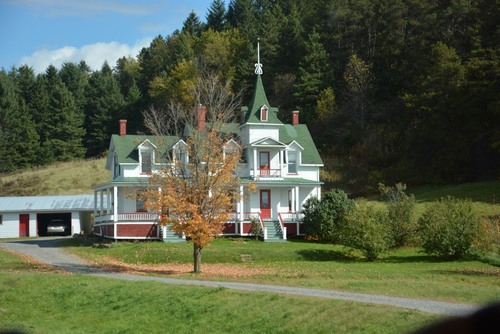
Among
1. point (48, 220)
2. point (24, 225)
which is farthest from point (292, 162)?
point (24, 225)

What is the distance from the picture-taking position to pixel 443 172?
207 ft

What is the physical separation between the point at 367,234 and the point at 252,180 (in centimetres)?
1403

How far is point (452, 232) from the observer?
35750 millimetres

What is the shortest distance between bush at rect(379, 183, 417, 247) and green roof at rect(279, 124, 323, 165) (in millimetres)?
11574

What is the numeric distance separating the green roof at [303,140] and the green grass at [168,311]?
1081 inches

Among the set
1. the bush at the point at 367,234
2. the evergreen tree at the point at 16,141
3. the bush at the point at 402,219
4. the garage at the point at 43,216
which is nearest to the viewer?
the bush at the point at 367,234

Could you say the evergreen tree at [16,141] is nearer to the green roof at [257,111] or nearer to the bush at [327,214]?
the green roof at [257,111]

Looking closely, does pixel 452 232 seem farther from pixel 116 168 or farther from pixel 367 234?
pixel 116 168

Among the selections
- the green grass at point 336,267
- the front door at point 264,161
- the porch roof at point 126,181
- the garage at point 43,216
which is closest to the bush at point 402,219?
the green grass at point 336,267

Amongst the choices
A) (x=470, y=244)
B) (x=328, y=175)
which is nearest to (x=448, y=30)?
(x=328, y=175)

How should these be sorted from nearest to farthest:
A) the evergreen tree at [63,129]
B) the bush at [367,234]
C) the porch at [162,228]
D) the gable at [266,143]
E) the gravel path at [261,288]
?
the gravel path at [261,288] → the bush at [367,234] → the porch at [162,228] → the gable at [266,143] → the evergreen tree at [63,129]

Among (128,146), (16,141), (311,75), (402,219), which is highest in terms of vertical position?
(311,75)

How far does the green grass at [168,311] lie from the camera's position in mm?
17422

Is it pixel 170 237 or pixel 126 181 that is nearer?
→ pixel 170 237
